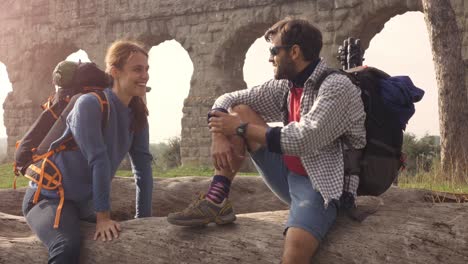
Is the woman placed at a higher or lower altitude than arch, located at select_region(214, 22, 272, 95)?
lower

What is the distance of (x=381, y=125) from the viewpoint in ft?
8.60

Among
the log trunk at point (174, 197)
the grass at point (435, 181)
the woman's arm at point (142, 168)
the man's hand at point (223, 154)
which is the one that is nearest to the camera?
the man's hand at point (223, 154)

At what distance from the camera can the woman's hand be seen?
9.14 ft

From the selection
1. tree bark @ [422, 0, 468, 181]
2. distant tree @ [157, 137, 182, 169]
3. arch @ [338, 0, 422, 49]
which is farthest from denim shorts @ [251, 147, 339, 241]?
distant tree @ [157, 137, 182, 169]

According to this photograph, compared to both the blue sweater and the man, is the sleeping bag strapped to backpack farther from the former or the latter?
the man

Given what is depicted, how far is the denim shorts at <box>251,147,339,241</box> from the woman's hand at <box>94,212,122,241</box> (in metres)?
0.76

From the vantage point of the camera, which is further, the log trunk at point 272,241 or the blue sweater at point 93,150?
the blue sweater at point 93,150

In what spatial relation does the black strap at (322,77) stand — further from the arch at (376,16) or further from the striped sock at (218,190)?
the arch at (376,16)

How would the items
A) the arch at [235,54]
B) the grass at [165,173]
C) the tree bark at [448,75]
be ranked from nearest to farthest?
1. the tree bark at [448,75]
2. the grass at [165,173]
3. the arch at [235,54]

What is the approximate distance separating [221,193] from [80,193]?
72 cm

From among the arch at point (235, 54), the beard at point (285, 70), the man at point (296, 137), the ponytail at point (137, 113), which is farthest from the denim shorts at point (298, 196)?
the arch at point (235, 54)

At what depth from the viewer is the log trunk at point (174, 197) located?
13.5 ft

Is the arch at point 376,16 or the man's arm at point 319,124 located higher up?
the arch at point 376,16

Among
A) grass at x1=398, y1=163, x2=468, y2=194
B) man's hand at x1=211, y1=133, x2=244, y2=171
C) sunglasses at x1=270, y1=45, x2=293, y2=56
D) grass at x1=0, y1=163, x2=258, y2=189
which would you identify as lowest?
grass at x1=0, y1=163, x2=258, y2=189
